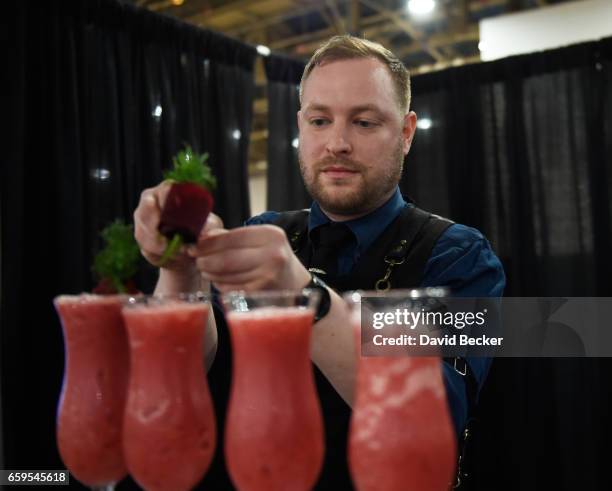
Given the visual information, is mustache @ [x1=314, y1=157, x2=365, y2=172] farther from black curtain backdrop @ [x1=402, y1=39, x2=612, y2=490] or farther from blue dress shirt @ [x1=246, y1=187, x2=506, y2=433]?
black curtain backdrop @ [x1=402, y1=39, x2=612, y2=490]

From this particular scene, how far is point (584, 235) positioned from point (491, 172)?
696 mm

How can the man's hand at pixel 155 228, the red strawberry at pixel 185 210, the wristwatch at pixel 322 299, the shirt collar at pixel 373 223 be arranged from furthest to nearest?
the shirt collar at pixel 373 223 → the wristwatch at pixel 322 299 → the man's hand at pixel 155 228 → the red strawberry at pixel 185 210

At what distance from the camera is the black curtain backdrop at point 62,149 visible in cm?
268

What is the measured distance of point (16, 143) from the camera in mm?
2676

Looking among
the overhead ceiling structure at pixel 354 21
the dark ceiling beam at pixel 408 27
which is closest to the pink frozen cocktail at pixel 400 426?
the overhead ceiling structure at pixel 354 21

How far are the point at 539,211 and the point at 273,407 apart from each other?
3279 mm

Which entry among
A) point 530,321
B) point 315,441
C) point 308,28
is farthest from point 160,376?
point 308,28

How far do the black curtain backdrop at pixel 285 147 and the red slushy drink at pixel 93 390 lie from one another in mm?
3252

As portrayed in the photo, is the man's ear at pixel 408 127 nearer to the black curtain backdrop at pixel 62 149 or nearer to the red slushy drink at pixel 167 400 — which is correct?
the red slushy drink at pixel 167 400

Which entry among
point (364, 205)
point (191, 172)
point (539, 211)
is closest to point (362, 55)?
point (364, 205)

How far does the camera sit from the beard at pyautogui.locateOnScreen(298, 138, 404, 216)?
A: 194cm

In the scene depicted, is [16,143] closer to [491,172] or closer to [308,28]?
[491,172]

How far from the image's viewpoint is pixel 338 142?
1.88 m

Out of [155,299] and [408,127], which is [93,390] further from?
[408,127]
